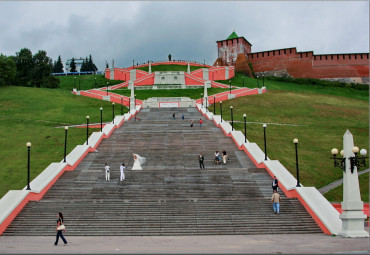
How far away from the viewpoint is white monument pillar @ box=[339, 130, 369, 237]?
45.6 feet

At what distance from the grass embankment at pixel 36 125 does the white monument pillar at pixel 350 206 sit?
49.8 ft

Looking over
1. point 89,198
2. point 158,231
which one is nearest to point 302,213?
point 158,231

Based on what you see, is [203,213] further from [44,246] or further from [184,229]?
[44,246]

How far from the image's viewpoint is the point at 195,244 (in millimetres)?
12336

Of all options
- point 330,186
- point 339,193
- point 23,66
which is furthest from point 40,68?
point 339,193

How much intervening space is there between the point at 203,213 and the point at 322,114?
1214 inches

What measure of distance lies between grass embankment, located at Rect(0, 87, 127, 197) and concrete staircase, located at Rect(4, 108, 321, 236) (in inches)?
128

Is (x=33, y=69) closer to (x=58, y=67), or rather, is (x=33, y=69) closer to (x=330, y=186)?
(x=58, y=67)

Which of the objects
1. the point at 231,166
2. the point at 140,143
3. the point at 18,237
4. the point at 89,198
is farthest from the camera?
the point at 140,143

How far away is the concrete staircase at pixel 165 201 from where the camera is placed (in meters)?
15.4

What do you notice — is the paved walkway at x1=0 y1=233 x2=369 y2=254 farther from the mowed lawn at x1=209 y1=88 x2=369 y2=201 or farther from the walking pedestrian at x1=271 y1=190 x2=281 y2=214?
the mowed lawn at x1=209 y1=88 x2=369 y2=201

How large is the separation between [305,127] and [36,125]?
24.9 metres

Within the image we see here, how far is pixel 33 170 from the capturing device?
22.8 m

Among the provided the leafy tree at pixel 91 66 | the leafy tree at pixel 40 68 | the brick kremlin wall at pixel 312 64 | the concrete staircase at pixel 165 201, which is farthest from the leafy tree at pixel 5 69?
the brick kremlin wall at pixel 312 64
